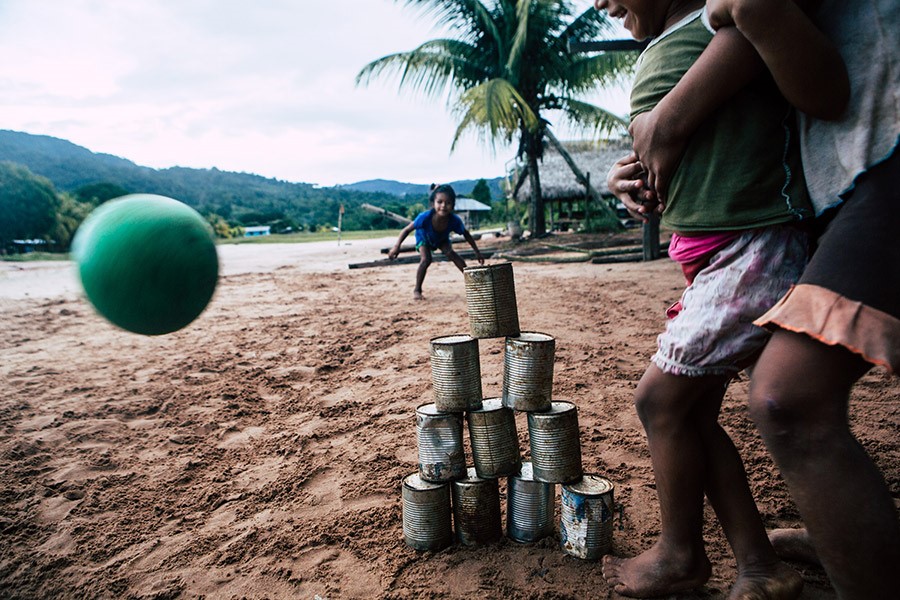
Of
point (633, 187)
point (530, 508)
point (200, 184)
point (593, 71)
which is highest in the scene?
point (200, 184)

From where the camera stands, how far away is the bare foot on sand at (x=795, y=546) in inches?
69.4

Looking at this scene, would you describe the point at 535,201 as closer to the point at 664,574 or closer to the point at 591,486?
the point at 591,486

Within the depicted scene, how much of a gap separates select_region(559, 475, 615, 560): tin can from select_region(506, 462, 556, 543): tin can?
10 centimetres

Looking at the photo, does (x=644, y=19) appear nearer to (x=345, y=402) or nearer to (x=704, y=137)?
(x=704, y=137)

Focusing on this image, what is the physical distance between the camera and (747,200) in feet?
4.07

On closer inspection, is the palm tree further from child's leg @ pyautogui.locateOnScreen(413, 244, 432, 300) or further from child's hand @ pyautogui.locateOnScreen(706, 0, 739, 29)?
child's hand @ pyautogui.locateOnScreen(706, 0, 739, 29)

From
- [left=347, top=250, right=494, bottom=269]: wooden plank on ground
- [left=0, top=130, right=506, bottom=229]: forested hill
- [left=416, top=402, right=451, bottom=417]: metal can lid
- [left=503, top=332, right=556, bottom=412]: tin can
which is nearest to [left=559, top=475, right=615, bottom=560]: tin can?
[left=503, top=332, right=556, bottom=412]: tin can

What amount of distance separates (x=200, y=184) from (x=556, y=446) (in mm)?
74477

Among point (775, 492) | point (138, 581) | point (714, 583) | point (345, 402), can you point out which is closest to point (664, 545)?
point (714, 583)

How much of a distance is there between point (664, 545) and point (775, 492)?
0.92 meters

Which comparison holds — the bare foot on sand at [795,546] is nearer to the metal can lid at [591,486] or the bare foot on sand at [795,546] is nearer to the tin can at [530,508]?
the metal can lid at [591,486]

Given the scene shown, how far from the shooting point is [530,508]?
200 cm

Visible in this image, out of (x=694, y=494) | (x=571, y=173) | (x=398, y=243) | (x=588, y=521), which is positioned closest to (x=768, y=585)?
(x=694, y=494)

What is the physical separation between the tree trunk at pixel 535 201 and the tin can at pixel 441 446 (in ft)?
54.9
